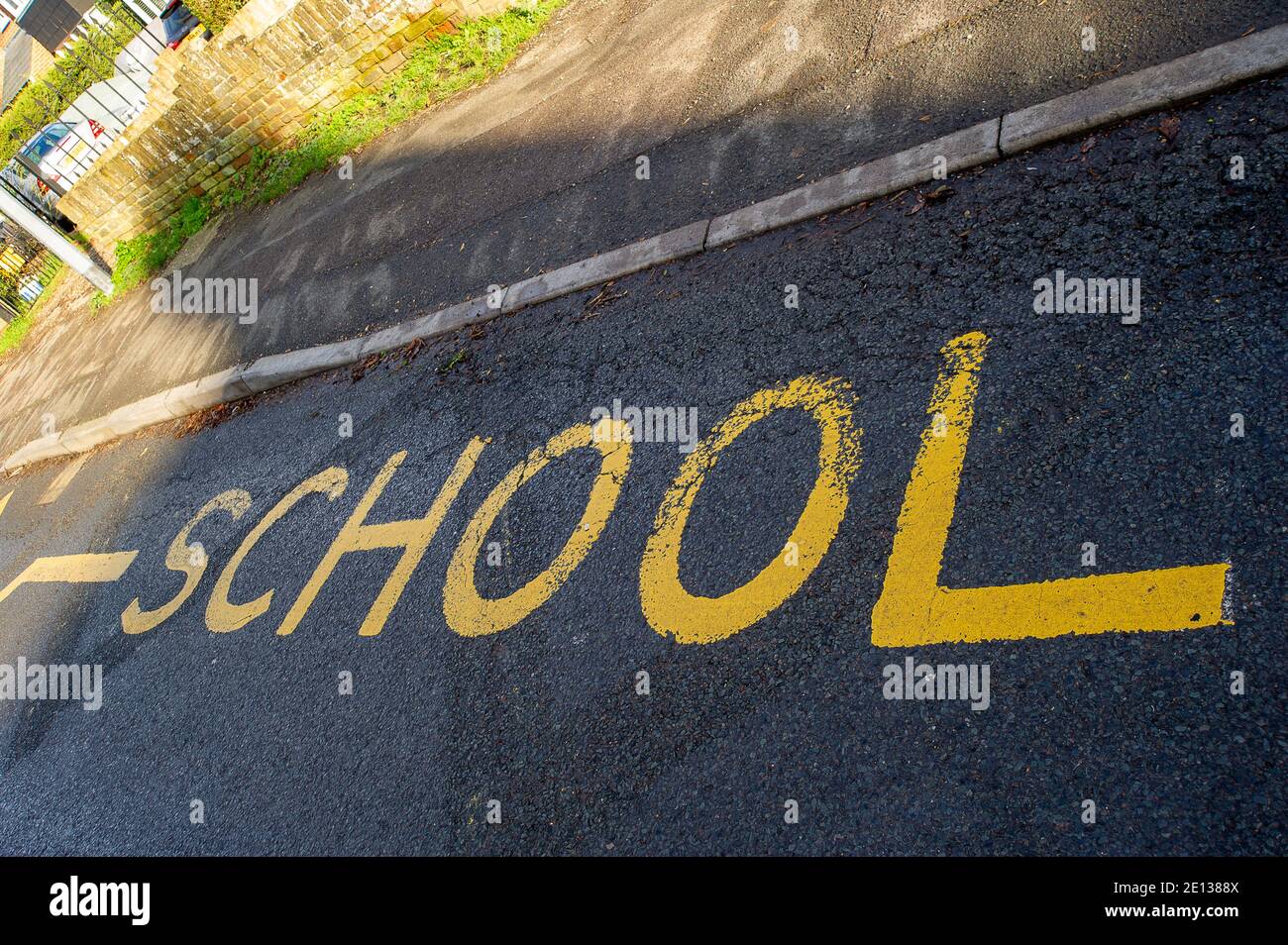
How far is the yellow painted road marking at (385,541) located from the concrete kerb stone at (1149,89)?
330cm

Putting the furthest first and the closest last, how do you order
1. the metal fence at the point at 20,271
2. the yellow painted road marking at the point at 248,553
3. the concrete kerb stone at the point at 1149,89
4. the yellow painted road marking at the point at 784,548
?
1. the metal fence at the point at 20,271
2. the yellow painted road marking at the point at 248,553
3. the concrete kerb stone at the point at 1149,89
4. the yellow painted road marking at the point at 784,548

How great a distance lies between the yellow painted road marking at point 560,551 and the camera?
3.80 meters

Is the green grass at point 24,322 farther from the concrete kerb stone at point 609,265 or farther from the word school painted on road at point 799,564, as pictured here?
the concrete kerb stone at point 609,265

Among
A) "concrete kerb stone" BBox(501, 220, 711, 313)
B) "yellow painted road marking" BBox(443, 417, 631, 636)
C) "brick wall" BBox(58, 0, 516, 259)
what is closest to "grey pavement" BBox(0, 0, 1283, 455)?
"concrete kerb stone" BBox(501, 220, 711, 313)

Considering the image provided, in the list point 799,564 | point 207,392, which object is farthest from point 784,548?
point 207,392

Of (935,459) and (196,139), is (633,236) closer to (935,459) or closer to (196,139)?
(935,459)

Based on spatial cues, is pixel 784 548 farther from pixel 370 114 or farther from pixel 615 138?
pixel 370 114

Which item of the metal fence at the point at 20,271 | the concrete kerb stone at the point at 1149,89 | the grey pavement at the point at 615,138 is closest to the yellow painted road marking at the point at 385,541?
the grey pavement at the point at 615,138

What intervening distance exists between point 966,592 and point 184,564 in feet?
17.3

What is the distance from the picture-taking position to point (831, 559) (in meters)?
3.11

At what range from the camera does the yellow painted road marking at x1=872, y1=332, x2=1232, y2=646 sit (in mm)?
2441

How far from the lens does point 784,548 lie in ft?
10.7

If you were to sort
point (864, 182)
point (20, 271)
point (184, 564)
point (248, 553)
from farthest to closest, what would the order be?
point (20, 271), point (184, 564), point (248, 553), point (864, 182)

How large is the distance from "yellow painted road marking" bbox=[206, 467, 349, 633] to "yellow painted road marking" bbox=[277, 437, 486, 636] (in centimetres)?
34
